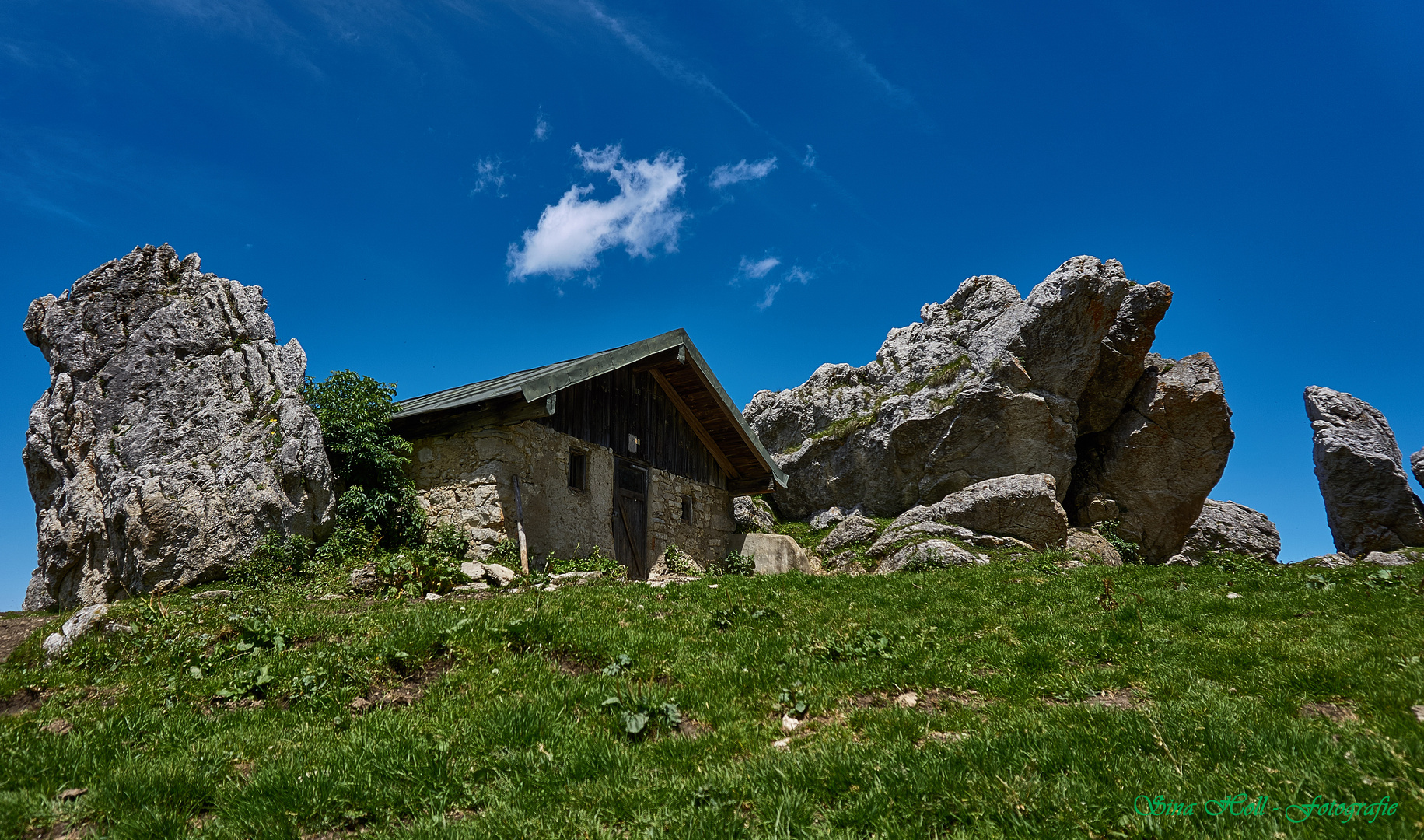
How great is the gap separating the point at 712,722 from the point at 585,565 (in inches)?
401

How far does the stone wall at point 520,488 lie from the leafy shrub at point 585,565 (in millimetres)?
214

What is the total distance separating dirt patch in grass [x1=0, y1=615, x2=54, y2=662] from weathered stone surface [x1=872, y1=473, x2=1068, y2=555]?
60.3ft

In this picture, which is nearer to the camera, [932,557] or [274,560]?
[274,560]

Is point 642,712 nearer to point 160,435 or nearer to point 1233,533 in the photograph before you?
point 160,435

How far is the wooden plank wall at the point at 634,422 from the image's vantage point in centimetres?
1675

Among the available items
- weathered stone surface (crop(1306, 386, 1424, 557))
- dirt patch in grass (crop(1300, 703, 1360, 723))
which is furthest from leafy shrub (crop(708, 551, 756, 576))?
weathered stone surface (crop(1306, 386, 1424, 557))

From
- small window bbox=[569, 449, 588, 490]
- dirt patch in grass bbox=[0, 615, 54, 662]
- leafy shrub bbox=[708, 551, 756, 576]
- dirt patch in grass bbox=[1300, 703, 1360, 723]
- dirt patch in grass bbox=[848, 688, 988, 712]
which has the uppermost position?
small window bbox=[569, 449, 588, 490]

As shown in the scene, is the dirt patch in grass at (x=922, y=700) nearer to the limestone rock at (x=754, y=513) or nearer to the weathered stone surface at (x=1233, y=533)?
the limestone rock at (x=754, y=513)

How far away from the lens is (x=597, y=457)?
57.0 ft

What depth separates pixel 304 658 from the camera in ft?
22.0

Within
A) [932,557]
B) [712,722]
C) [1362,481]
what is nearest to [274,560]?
[712,722]

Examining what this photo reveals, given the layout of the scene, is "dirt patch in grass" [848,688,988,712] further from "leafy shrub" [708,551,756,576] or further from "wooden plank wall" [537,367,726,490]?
"leafy shrub" [708,551,756,576]

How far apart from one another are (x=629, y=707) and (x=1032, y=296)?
26984 millimetres

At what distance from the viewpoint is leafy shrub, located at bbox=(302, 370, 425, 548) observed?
14266mm
